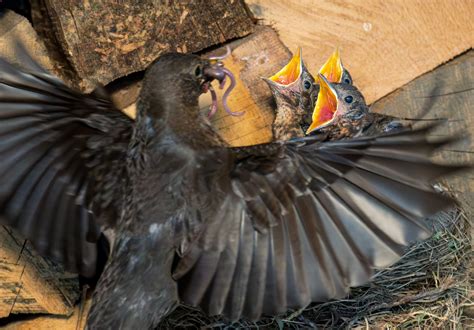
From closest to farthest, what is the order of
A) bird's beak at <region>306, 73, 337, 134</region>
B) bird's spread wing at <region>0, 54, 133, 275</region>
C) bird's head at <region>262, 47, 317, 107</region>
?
bird's spread wing at <region>0, 54, 133, 275</region> → bird's head at <region>262, 47, 317, 107</region> → bird's beak at <region>306, 73, 337, 134</region>

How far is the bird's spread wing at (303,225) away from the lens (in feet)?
9.87

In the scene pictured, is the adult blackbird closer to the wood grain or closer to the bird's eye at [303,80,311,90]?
the wood grain

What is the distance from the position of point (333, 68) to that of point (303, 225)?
1.25 m

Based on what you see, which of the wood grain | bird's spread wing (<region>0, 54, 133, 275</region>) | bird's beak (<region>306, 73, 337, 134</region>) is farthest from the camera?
bird's beak (<region>306, 73, 337, 134</region>)


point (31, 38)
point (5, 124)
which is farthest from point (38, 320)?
point (31, 38)

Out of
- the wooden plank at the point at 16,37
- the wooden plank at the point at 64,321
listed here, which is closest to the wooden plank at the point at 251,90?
the wooden plank at the point at 16,37

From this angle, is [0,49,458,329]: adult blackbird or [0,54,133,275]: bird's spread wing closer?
[0,49,458,329]: adult blackbird

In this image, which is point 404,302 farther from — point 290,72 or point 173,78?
point 173,78

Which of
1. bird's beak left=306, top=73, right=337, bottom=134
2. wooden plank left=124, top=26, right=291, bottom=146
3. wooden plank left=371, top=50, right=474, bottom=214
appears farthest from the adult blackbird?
wooden plank left=371, top=50, right=474, bottom=214

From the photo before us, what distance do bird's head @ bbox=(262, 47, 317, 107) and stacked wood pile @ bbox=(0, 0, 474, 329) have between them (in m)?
0.04

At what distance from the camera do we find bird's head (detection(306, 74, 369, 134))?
4.15m

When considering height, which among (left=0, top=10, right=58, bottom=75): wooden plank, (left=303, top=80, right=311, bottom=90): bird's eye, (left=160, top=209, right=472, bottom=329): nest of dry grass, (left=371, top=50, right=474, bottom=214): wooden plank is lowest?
(left=160, top=209, right=472, bottom=329): nest of dry grass

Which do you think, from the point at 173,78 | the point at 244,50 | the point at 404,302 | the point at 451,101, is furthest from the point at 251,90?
the point at 404,302

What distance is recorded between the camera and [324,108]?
4.40m
